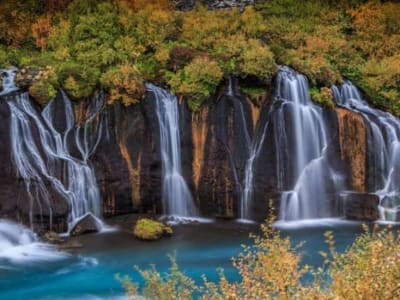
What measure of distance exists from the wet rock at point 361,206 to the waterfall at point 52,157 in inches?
268

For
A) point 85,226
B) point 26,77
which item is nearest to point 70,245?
point 85,226

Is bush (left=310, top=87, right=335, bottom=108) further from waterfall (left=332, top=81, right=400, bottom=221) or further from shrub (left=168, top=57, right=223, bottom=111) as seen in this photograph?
shrub (left=168, top=57, right=223, bottom=111)

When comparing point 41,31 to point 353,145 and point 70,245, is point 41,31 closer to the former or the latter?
point 70,245

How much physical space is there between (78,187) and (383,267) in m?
10.6

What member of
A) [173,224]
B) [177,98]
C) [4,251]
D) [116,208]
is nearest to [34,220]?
[4,251]

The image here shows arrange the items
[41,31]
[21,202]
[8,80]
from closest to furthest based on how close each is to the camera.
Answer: [21,202] → [8,80] → [41,31]

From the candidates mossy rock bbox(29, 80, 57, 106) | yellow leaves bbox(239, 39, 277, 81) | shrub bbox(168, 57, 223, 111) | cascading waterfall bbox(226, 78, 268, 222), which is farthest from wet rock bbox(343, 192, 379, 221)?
mossy rock bbox(29, 80, 57, 106)

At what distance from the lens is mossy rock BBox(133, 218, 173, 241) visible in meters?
12.5

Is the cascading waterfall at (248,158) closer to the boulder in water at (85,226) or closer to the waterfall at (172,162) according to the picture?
the waterfall at (172,162)

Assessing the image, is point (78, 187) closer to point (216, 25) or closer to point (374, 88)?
point (216, 25)

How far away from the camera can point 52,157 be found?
13.5 meters

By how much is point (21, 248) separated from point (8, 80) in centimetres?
505

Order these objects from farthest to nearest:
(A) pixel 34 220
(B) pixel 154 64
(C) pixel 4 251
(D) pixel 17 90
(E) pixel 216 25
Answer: (E) pixel 216 25
(B) pixel 154 64
(D) pixel 17 90
(A) pixel 34 220
(C) pixel 4 251

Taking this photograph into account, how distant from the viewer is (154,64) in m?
15.8
